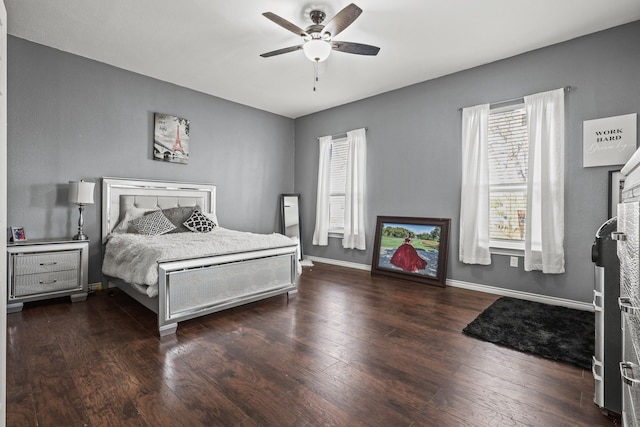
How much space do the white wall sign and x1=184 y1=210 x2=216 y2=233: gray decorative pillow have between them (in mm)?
4281

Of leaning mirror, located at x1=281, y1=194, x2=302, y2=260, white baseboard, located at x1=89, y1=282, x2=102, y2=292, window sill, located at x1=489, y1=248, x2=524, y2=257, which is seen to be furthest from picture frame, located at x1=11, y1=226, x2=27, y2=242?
window sill, located at x1=489, y1=248, x2=524, y2=257

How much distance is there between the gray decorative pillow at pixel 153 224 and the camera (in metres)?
3.65

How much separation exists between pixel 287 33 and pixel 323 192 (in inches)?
110

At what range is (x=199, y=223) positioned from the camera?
4.08m

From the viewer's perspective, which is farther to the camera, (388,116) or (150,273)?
(388,116)

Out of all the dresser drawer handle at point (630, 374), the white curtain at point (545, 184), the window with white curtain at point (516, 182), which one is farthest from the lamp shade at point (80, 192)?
the white curtain at point (545, 184)

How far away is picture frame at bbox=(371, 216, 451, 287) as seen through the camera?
13.4 ft

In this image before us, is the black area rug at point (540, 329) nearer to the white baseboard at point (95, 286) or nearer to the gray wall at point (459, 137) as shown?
the gray wall at point (459, 137)

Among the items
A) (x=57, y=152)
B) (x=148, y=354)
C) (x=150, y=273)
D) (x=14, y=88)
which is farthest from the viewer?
(x=57, y=152)

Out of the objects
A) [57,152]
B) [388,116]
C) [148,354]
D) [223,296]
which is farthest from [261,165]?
[148,354]

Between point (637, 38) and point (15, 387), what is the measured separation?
214 inches

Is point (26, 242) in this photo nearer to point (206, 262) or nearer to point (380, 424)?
point (206, 262)

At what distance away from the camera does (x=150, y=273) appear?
8.09 feet

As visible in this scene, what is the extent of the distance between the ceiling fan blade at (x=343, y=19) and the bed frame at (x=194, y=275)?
213 centimetres
